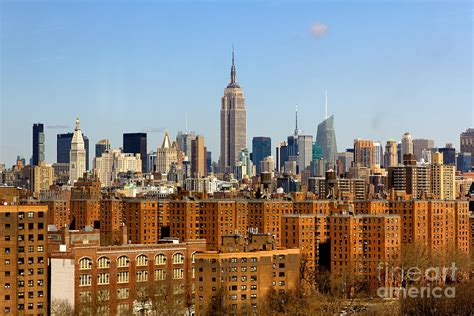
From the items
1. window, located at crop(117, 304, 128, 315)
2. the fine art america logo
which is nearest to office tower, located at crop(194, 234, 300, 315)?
window, located at crop(117, 304, 128, 315)

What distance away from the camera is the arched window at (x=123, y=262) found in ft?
176

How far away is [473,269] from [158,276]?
71.9ft

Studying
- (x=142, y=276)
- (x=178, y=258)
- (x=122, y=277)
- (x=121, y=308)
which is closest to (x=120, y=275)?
(x=122, y=277)

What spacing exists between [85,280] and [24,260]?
3602 millimetres

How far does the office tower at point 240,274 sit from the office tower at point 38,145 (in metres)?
118

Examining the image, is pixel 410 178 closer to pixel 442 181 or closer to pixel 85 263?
pixel 442 181

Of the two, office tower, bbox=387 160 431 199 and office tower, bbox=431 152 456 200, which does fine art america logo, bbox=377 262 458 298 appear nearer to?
office tower, bbox=387 160 431 199

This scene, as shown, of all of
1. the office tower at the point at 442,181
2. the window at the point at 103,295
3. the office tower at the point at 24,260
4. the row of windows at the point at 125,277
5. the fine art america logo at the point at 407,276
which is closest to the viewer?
the office tower at the point at 24,260

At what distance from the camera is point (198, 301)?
5169 centimetres

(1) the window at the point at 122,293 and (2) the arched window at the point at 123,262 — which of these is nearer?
(1) the window at the point at 122,293

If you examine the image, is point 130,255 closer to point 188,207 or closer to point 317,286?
point 317,286

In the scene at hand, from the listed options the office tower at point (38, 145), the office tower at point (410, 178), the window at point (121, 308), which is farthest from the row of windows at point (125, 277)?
the office tower at point (38, 145)

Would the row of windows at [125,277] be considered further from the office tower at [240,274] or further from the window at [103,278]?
the office tower at [240,274]

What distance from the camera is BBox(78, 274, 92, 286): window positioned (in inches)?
2031
